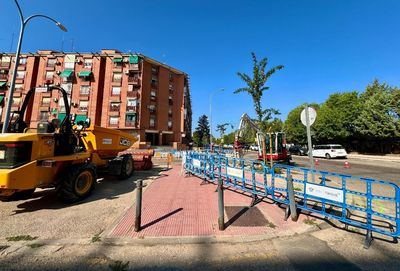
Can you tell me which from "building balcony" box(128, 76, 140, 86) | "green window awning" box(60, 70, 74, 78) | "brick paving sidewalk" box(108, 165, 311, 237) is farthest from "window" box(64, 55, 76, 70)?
"brick paving sidewalk" box(108, 165, 311, 237)

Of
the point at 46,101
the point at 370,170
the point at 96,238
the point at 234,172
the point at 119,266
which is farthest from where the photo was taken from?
the point at 46,101

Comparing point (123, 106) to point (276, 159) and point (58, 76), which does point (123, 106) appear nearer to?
point (58, 76)

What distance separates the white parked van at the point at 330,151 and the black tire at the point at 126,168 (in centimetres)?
2497

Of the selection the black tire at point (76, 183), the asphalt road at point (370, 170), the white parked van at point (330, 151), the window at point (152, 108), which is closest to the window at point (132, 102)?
the window at point (152, 108)

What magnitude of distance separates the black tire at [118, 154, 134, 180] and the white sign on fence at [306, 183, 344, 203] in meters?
7.36

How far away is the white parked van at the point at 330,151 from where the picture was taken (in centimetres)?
2428

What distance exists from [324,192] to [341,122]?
35.6 metres

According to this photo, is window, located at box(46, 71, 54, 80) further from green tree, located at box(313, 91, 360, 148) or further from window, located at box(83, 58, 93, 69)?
green tree, located at box(313, 91, 360, 148)

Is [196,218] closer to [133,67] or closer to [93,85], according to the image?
[133,67]

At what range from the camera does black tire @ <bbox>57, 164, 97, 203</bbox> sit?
5.57 metres

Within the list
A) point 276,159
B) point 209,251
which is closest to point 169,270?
point 209,251

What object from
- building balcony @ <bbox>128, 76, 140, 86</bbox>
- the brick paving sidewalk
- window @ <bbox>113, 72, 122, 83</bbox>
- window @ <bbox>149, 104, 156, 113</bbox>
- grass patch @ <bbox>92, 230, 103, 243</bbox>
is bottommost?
grass patch @ <bbox>92, 230, 103, 243</bbox>

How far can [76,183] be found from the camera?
5.89m

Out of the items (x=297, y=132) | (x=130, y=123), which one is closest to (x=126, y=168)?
(x=130, y=123)
